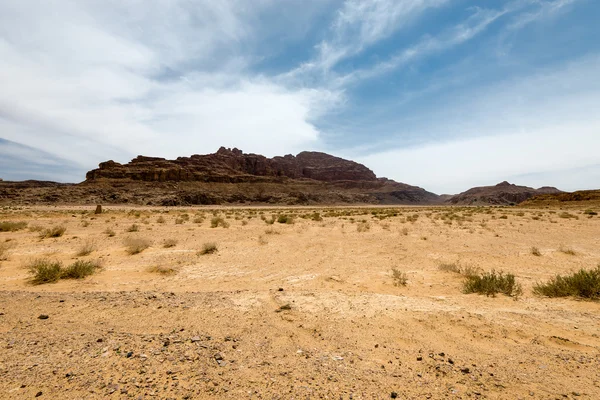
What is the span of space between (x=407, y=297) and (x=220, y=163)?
139097mm

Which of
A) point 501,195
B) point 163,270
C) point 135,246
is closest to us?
point 163,270

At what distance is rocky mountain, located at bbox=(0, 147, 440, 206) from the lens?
8156 centimetres

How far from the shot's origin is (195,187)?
100 meters

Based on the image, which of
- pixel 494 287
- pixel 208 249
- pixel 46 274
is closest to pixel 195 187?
pixel 208 249

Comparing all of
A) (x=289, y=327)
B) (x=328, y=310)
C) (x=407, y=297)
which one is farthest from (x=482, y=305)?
(x=289, y=327)

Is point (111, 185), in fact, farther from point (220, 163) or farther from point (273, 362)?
point (273, 362)

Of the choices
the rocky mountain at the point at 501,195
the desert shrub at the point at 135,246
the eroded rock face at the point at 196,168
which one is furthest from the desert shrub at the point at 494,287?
the rocky mountain at the point at 501,195

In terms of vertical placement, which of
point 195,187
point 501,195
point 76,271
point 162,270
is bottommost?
point 162,270

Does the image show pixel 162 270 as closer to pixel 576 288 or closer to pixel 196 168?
pixel 576 288

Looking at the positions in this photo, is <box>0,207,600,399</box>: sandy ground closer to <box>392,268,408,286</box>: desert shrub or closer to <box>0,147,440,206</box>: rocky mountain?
<box>392,268,408,286</box>: desert shrub

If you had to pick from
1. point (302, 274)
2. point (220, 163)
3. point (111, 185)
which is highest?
point (220, 163)

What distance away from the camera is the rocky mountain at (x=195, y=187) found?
81.6m

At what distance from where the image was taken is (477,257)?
9.05 m

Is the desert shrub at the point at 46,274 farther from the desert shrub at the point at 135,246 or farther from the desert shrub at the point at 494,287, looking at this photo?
the desert shrub at the point at 494,287
